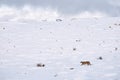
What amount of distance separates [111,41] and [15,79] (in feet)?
34.8

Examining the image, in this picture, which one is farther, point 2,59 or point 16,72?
point 2,59

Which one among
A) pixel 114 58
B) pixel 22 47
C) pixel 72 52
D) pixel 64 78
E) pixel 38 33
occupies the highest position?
pixel 38 33

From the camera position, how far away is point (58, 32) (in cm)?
2570

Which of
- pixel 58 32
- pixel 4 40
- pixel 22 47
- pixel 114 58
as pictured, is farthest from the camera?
pixel 58 32

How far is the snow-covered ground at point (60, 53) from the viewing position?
1232cm

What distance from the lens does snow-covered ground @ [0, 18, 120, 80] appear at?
1232 centimetres

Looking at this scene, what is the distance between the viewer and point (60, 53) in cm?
1681

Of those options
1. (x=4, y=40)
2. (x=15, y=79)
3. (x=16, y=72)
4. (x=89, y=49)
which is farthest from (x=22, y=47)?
(x=15, y=79)

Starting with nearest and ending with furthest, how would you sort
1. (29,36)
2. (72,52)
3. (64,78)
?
(64,78)
(72,52)
(29,36)

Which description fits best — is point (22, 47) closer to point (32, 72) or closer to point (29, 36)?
point (29, 36)

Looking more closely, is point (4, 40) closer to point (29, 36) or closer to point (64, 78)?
point (29, 36)

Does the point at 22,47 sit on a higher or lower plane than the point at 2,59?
higher

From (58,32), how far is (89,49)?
8.45 metres

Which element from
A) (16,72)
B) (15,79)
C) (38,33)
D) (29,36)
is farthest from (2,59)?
(38,33)
